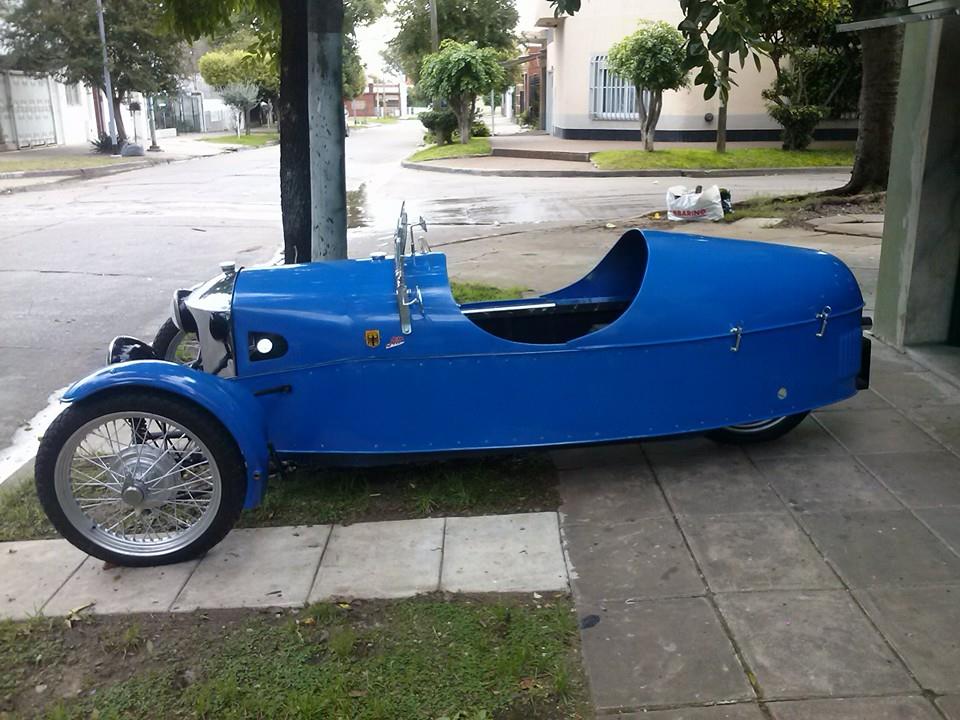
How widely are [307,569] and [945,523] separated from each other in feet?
9.04

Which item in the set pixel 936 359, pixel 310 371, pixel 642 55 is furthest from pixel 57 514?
pixel 642 55

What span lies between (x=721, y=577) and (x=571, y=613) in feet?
2.13

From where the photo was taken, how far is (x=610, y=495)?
4.43 meters

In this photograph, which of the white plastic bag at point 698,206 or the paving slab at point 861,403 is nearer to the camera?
the paving slab at point 861,403

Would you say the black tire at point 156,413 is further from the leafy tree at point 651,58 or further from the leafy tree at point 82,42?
the leafy tree at point 82,42

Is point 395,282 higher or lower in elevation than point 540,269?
higher

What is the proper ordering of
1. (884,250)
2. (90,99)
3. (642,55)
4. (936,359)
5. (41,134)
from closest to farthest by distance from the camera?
(936,359)
(884,250)
(642,55)
(41,134)
(90,99)

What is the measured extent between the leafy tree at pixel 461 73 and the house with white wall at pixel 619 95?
270 centimetres

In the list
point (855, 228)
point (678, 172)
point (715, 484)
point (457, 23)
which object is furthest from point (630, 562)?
point (457, 23)

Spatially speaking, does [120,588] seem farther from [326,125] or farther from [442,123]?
[442,123]

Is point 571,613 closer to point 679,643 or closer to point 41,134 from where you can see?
point 679,643

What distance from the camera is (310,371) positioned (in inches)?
159

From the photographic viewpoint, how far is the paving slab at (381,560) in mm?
3689

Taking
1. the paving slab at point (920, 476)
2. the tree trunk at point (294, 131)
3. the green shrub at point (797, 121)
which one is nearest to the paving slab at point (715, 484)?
the paving slab at point (920, 476)
